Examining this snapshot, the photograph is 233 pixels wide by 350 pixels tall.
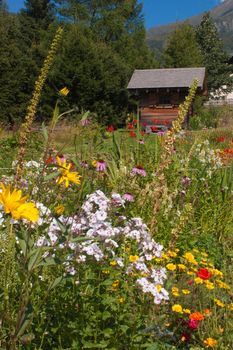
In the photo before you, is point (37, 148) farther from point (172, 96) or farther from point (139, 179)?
point (172, 96)

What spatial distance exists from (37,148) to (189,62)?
25588 mm

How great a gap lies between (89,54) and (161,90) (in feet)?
14.9

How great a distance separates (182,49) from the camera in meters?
35.1

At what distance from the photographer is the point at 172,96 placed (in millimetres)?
27062

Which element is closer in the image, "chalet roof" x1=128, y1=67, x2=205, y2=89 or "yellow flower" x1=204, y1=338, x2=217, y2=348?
"yellow flower" x1=204, y1=338, x2=217, y2=348

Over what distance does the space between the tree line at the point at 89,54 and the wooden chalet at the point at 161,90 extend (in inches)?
59.1

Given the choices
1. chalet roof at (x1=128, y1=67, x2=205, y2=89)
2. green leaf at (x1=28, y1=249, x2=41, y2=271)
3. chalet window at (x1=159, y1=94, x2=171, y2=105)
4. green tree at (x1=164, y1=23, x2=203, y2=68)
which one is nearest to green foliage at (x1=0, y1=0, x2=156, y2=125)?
chalet roof at (x1=128, y1=67, x2=205, y2=89)

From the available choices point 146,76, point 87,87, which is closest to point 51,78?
point 87,87

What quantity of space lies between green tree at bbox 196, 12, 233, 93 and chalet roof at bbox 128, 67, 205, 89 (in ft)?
41.3

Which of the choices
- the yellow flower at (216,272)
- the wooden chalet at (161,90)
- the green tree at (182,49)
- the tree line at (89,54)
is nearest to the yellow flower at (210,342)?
the yellow flower at (216,272)

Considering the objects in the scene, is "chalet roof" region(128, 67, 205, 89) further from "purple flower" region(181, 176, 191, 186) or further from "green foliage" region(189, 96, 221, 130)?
"purple flower" region(181, 176, 191, 186)

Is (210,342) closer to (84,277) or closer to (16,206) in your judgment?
(84,277)

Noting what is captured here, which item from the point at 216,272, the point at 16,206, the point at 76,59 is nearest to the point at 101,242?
the point at 16,206

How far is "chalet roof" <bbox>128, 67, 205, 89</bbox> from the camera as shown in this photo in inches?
1043
